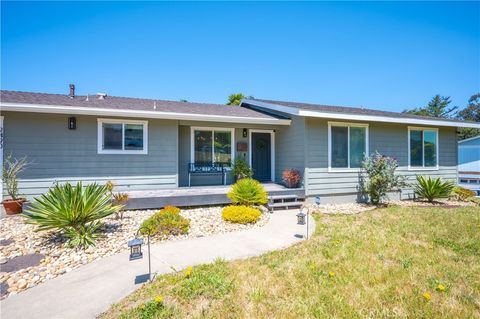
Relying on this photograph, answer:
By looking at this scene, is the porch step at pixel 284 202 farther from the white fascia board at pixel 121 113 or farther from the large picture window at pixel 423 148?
the large picture window at pixel 423 148


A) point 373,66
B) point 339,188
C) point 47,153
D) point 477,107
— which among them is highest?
point 477,107

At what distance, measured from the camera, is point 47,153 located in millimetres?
7062

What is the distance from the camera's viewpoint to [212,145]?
9.38m

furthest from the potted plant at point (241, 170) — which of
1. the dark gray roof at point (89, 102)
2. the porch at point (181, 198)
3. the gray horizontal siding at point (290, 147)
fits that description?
the dark gray roof at point (89, 102)

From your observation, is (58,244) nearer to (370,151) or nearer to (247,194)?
(247,194)

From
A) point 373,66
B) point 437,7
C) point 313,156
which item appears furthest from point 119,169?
point 373,66

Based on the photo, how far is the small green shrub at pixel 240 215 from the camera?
227 inches

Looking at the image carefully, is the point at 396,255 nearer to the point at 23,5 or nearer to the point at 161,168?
the point at 161,168

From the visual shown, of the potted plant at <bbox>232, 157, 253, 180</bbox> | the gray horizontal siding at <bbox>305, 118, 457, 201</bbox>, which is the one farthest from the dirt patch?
the gray horizontal siding at <bbox>305, 118, 457, 201</bbox>

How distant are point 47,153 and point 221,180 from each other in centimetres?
583

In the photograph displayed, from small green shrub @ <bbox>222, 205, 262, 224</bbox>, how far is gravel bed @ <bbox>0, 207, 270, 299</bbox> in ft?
0.45

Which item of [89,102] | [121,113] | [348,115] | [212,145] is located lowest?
[212,145]

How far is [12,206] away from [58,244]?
11.6 feet

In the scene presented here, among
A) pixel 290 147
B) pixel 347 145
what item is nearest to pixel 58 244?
pixel 290 147
